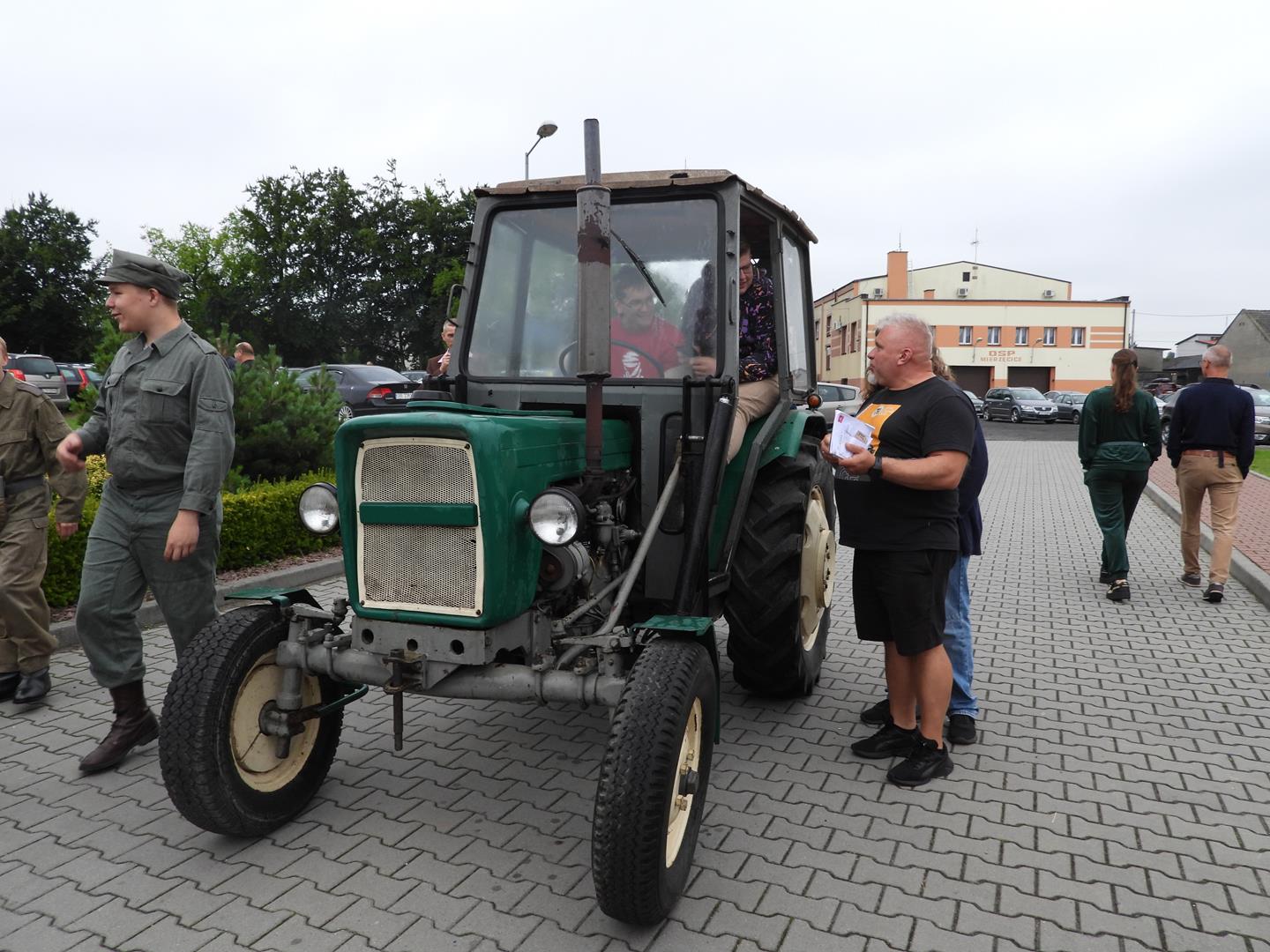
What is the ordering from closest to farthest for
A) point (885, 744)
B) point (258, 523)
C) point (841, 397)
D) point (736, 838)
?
1. point (736, 838)
2. point (885, 744)
3. point (258, 523)
4. point (841, 397)

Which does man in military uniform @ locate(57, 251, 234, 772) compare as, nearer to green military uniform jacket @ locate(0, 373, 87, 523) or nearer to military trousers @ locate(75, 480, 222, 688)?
military trousers @ locate(75, 480, 222, 688)

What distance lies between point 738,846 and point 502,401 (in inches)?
81.0

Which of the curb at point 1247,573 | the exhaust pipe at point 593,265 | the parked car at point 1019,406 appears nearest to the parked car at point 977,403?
the parked car at point 1019,406

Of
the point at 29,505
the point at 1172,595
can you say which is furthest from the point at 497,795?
the point at 1172,595

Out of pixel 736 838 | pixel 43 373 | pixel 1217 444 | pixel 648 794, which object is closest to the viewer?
pixel 648 794

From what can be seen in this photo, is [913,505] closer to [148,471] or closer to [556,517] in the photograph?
[556,517]

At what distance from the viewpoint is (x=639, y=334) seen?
397cm

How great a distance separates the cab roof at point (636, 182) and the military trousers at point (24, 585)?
276cm

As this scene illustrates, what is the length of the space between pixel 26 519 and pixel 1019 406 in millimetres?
35805

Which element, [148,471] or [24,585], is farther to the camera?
[24,585]

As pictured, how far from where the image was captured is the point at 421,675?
3002 mm

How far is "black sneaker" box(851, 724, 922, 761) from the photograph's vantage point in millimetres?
3986

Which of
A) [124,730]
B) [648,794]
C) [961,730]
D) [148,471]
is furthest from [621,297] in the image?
[124,730]

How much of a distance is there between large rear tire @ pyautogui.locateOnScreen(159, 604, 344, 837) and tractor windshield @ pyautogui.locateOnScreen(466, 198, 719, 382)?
5.06 feet
